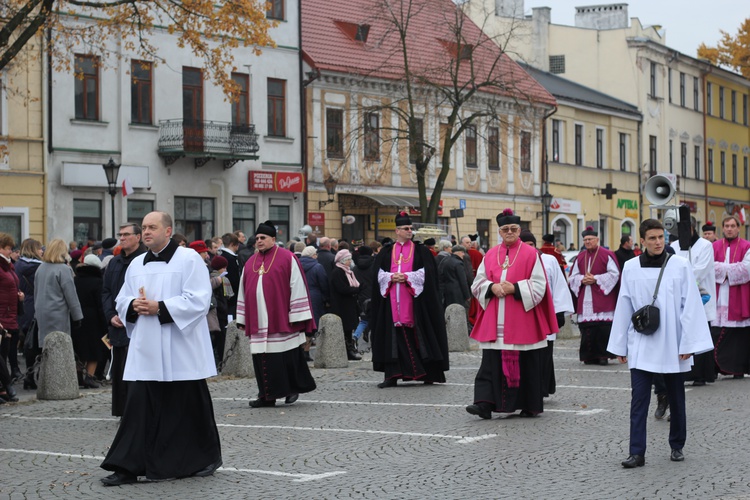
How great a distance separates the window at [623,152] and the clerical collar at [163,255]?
49.0 metres

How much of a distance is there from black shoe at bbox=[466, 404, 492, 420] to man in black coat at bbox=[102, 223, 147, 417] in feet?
10.9

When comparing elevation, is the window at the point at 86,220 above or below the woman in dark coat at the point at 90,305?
above

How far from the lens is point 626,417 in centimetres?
1302

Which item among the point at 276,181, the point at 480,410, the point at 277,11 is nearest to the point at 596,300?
the point at 480,410

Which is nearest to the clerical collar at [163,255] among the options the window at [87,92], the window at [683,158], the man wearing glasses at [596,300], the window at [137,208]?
the man wearing glasses at [596,300]

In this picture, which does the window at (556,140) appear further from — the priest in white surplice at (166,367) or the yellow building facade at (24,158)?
the priest in white surplice at (166,367)

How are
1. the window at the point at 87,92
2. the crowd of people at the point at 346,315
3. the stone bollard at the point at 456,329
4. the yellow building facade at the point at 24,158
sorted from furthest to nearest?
1. the window at the point at 87,92
2. the yellow building facade at the point at 24,158
3. the stone bollard at the point at 456,329
4. the crowd of people at the point at 346,315

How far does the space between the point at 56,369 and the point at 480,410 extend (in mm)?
5362

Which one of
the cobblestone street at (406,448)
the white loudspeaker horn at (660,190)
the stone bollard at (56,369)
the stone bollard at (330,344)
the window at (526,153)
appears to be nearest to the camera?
the cobblestone street at (406,448)

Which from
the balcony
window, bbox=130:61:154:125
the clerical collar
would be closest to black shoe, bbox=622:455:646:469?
the clerical collar

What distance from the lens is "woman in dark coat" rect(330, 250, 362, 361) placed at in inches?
805

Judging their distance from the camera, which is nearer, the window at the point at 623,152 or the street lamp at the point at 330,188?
the street lamp at the point at 330,188

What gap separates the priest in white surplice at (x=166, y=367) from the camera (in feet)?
31.6

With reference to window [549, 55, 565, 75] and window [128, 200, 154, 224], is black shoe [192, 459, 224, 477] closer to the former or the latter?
window [128, 200, 154, 224]
